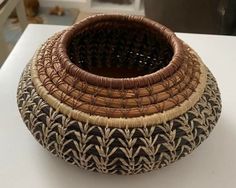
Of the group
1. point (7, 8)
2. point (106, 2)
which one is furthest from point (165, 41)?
point (106, 2)

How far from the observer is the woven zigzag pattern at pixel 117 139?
1.27 feet

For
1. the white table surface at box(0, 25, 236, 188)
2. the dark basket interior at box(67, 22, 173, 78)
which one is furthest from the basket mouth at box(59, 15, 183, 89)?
the white table surface at box(0, 25, 236, 188)

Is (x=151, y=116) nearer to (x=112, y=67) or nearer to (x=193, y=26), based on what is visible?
(x=112, y=67)

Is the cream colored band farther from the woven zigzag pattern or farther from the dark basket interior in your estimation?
the dark basket interior

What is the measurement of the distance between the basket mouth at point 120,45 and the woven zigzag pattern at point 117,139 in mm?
85

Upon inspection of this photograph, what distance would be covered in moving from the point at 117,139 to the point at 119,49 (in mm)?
246

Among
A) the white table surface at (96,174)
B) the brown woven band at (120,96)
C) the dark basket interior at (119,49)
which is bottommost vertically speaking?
the white table surface at (96,174)

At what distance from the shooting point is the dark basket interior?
0.55 metres

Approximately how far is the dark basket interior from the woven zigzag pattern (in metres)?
0.14

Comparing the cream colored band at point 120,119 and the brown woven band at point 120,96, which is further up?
the brown woven band at point 120,96

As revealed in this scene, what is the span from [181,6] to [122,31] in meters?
0.53

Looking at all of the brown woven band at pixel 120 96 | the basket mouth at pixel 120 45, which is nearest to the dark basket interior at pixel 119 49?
the basket mouth at pixel 120 45

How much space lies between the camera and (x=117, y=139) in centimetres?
39

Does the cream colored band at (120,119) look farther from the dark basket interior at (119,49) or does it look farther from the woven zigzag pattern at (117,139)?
the dark basket interior at (119,49)
